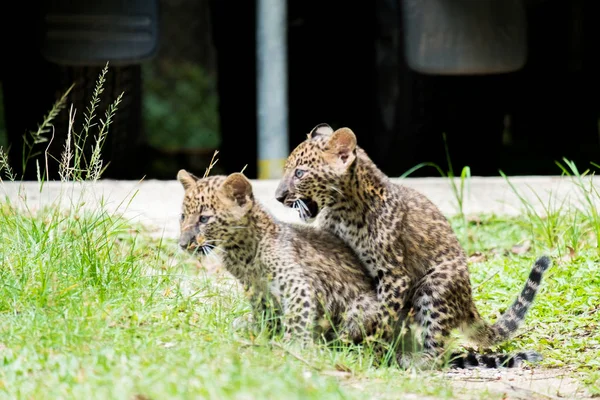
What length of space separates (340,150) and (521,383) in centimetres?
152

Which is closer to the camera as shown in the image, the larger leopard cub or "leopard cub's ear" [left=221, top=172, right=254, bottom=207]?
"leopard cub's ear" [left=221, top=172, right=254, bottom=207]

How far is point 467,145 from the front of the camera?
10352mm

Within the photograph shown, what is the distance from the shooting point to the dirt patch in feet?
17.4

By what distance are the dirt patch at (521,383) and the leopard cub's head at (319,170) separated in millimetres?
1157

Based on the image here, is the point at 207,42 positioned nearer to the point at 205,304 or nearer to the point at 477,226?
the point at 477,226

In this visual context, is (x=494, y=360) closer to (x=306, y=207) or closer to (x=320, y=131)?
(x=306, y=207)

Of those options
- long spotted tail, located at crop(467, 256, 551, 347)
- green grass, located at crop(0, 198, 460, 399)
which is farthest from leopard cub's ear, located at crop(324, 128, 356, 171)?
long spotted tail, located at crop(467, 256, 551, 347)

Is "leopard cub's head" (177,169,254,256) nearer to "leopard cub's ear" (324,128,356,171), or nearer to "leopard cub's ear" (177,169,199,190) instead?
"leopard cub's ear" (177,169,199,190)

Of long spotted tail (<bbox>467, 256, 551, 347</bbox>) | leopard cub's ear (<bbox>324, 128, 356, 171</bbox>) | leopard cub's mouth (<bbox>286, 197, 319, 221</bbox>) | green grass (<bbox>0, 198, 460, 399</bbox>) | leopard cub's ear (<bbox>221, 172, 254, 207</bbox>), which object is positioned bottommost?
long spotted tail (<bbox>467, 256, 551, 347</bbox>)

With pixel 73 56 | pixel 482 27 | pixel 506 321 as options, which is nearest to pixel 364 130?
pixel 482 27

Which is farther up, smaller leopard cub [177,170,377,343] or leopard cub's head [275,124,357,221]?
leopard cub's head [275,124,357,221]

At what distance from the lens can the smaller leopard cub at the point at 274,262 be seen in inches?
220

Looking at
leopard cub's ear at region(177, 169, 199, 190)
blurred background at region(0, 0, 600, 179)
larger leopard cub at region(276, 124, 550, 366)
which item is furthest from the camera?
blurred background at region(0, 0, 600, 179)

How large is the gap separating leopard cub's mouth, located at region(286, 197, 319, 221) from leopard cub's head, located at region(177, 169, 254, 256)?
13.6 inches
